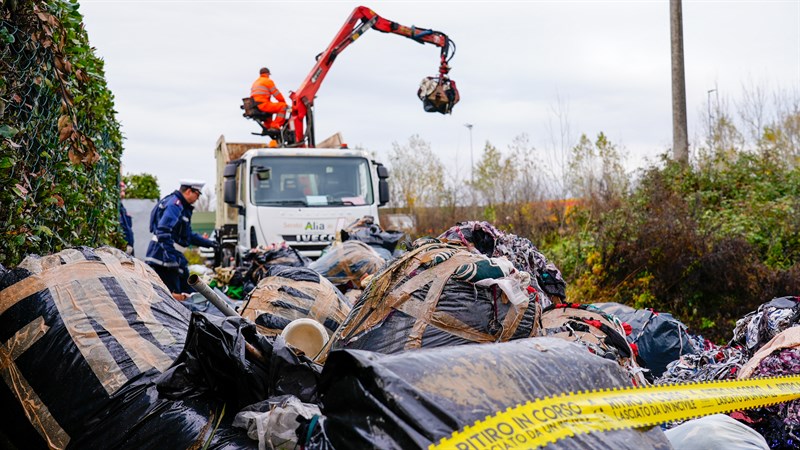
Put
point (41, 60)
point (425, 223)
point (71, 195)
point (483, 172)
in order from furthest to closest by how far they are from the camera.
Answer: point (483, 172) → point (425, 223) → point (71, 195) → point (41, 60)

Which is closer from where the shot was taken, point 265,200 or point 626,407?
point 626,407

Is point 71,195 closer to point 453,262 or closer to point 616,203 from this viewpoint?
point 453,262

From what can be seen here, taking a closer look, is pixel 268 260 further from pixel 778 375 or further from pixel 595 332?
pixel 778 375

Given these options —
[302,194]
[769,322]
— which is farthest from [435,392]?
[302,194]

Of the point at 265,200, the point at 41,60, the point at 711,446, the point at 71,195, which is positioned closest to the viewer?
the point at 711,446

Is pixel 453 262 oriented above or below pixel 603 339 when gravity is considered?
above

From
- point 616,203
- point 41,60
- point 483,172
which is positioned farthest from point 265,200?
point 483,172

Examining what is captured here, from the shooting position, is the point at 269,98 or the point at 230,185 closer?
the point at 230,185

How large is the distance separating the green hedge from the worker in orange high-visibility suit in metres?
7.64

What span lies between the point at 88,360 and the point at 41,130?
1.45 meters

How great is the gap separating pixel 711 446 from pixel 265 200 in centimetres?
784

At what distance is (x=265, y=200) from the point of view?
9.52m

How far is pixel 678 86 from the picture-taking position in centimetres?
1191

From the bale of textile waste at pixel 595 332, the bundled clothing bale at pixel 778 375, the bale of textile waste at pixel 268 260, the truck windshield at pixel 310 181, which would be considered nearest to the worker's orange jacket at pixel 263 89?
the truck windshield at pixel 310 181
